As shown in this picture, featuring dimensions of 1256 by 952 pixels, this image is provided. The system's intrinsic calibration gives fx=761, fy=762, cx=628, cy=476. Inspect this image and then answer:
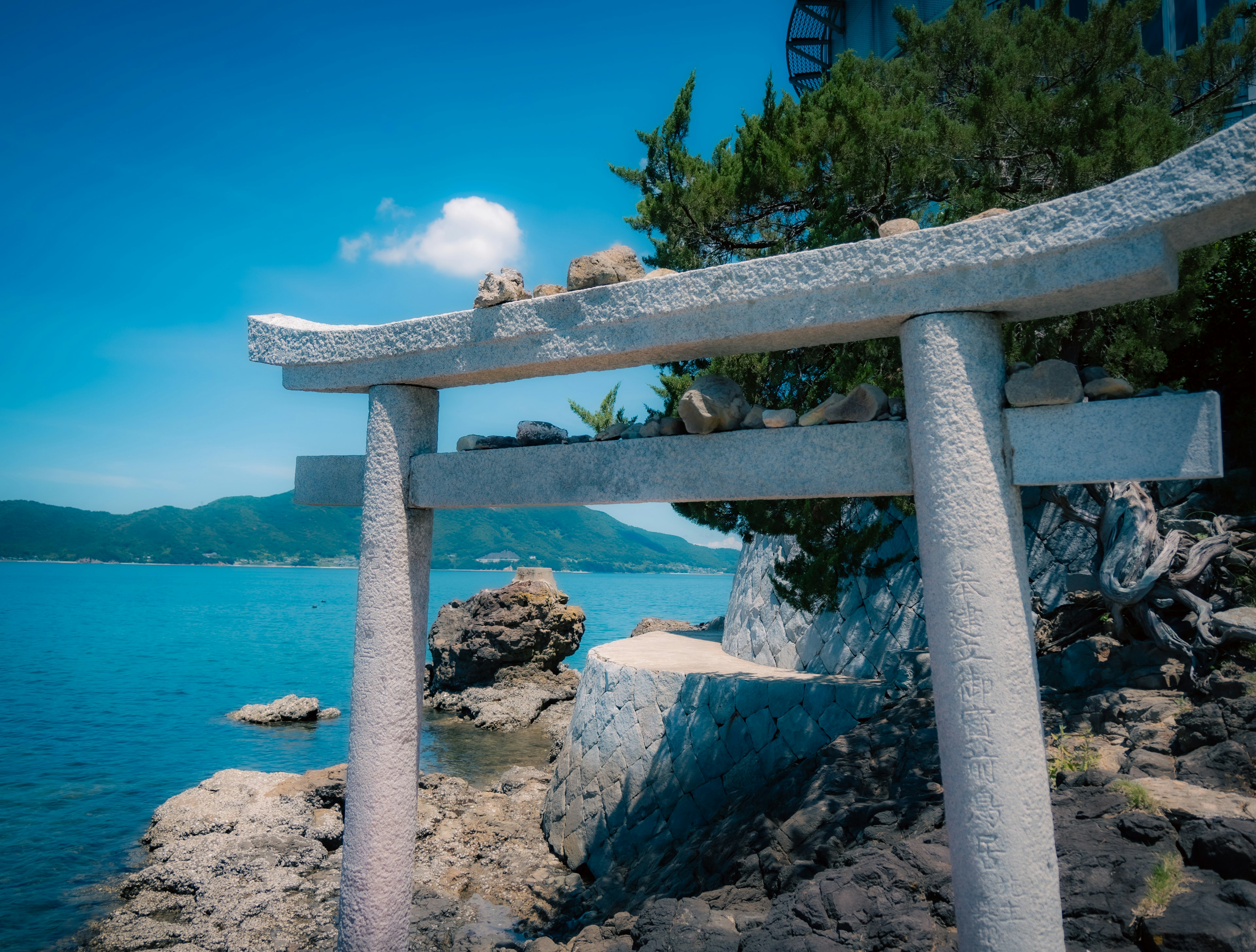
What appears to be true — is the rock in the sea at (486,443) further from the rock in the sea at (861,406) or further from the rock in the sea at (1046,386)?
the rock in the sea at (1046,386)

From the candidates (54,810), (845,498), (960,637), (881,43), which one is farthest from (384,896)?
(881,43)

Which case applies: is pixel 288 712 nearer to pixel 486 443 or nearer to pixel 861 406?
pixel 486 443

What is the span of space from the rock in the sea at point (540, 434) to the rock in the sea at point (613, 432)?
0.20 metres

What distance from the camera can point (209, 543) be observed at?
123m

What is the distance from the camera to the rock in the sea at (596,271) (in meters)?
3.41

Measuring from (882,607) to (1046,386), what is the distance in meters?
6.88

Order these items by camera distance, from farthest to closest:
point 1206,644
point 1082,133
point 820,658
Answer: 1. point 820,658
2. point 1082,133
3. point 1206,644

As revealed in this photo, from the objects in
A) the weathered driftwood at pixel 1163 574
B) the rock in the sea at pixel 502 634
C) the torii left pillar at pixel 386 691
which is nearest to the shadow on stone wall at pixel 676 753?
the weathered driftwood at pixel 1163 574

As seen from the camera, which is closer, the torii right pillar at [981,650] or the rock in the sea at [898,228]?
the torii right pillar at [981,650]

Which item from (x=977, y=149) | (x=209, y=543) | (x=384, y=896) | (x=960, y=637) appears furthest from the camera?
(x=209, y=543)

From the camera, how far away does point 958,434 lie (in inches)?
107

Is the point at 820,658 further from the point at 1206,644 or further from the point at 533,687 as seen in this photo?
the point at 533,687

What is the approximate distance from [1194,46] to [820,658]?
729 centimetres

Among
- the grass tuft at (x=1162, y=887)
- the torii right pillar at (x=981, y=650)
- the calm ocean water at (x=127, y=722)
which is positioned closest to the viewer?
the torii right pillar at (x=981, y=650)
